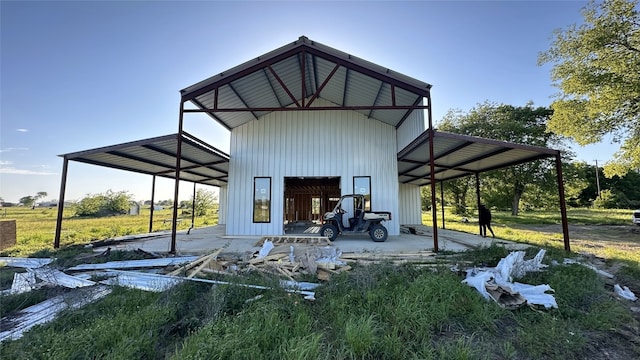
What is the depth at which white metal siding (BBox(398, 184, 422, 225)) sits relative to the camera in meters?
16.1

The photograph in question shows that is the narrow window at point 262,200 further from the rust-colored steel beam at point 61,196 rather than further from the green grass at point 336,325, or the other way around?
the green grass at point 336,325

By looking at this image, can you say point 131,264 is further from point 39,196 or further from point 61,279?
point 39,196

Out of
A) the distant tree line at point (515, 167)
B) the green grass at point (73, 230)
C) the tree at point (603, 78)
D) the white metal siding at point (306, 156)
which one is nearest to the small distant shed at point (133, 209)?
the green grass at point (73, 230)

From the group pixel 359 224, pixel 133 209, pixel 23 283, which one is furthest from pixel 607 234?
pixel 133 209

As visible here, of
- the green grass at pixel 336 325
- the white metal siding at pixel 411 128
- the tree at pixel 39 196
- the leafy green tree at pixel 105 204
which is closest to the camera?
the green grass at pixel 336 325

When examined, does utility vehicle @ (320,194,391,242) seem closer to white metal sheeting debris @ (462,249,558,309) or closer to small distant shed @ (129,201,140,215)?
white metal sheeting debris @ (462,249,558,309)

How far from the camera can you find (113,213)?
31328 millimetres

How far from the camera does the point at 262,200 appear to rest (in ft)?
33.1

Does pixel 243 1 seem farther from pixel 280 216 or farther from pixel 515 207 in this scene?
pixel 515 207

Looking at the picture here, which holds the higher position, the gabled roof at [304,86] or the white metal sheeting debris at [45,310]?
the gabled roof at [304,86]

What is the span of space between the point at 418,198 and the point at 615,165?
854cm

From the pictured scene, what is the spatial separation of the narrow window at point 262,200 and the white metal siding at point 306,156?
0.50ft

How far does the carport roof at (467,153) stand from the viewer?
248 inches

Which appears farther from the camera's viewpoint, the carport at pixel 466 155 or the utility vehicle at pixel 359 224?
the utility vehicle at pixel 359 224
